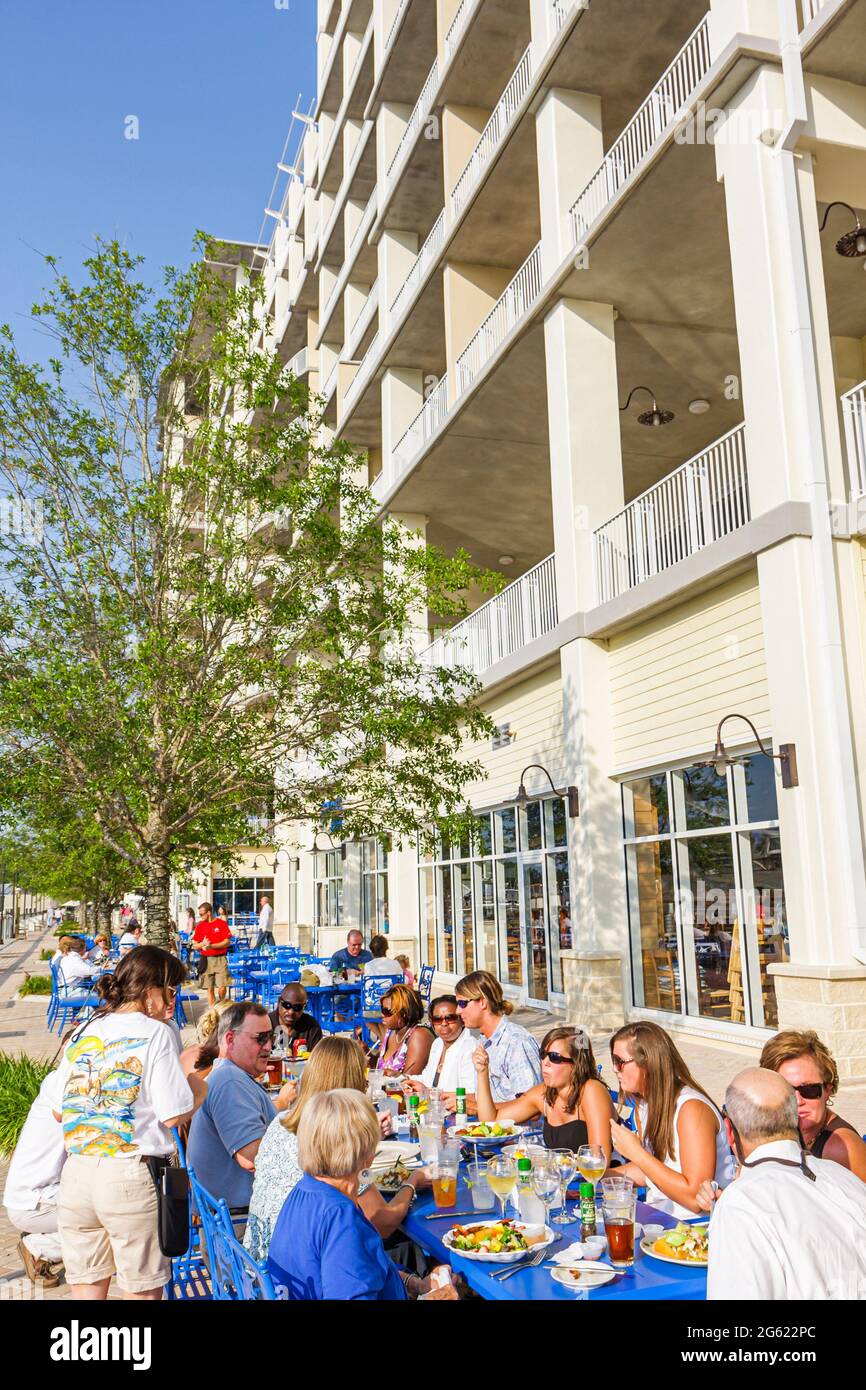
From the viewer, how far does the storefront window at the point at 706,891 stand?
1020 centimetres

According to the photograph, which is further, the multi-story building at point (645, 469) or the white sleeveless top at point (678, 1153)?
the multi-story building at point (645, 469)

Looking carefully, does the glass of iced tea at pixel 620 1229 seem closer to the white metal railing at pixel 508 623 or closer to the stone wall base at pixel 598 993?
the stone wall base at pixel 598 993

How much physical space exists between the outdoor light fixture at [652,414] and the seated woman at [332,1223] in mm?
13874

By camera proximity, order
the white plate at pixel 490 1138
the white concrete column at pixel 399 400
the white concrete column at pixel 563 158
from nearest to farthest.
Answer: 1. the white plate at pixel 490 1138
2. the white concrete column at pixel 563 158
3. the white concrete column at pixel 399 400

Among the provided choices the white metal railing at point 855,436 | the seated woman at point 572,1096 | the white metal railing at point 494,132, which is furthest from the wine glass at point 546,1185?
the white metal railing at point 494,132

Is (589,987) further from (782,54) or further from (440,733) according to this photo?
(782,54)

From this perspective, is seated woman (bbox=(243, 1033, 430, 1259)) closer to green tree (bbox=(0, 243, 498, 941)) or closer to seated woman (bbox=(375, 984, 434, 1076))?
seated woman (bbox=(375, 984, 434, 1076))

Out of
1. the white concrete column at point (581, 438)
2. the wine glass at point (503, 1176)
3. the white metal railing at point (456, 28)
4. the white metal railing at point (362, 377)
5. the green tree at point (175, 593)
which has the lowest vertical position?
the wine glass at point (503, 1176)

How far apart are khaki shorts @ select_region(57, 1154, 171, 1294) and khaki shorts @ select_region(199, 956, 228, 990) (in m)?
14.3

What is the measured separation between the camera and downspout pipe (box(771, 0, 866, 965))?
865cm

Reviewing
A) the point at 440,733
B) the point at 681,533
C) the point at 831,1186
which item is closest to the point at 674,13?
the point at 681,533

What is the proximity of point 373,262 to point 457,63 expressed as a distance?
810 cm

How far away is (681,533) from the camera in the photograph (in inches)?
461

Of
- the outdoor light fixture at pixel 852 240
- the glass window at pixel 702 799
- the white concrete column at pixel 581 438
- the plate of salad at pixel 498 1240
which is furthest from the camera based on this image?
the white concrete column at pixel 581 438
